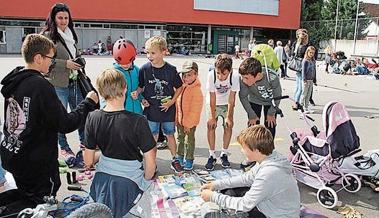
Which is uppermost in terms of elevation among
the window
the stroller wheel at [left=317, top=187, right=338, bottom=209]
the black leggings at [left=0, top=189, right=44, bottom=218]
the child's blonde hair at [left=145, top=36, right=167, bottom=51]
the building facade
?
the building facade

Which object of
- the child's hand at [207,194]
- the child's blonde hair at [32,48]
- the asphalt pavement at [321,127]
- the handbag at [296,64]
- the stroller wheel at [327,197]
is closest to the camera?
the child's blonde hair at [32,48]

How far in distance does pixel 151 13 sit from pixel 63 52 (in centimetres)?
3015

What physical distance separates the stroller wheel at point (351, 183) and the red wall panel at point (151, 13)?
1211 inches

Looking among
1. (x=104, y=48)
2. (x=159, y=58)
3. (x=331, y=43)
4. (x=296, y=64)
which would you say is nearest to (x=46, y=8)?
(x=104, y=48)

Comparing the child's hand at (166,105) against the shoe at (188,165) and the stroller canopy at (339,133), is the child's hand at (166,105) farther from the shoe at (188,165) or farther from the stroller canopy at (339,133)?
the stroller canopy at (339,133)

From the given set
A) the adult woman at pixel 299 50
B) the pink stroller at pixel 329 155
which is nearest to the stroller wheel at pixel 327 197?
the pink stroller at pixel 329 155

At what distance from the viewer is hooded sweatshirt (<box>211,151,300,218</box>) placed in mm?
2820

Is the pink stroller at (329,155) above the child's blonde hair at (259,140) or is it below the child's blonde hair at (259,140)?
below

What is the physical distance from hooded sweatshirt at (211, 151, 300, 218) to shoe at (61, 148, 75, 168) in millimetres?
2609

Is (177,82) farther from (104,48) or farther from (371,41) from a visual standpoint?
A: (104,48)

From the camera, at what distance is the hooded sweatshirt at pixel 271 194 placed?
2820 mm

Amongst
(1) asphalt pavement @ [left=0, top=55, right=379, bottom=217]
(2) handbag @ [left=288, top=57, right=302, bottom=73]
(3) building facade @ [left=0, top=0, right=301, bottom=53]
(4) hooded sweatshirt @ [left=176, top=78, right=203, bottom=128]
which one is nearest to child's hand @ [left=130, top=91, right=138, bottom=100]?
(4) hooded sweatshirt @ [left=176, top=78, right=203, bottom=128]

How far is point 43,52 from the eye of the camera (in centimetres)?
288

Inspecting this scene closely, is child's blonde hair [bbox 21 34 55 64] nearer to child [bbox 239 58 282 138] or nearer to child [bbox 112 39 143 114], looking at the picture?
child [bbox 112 39 143 114]
